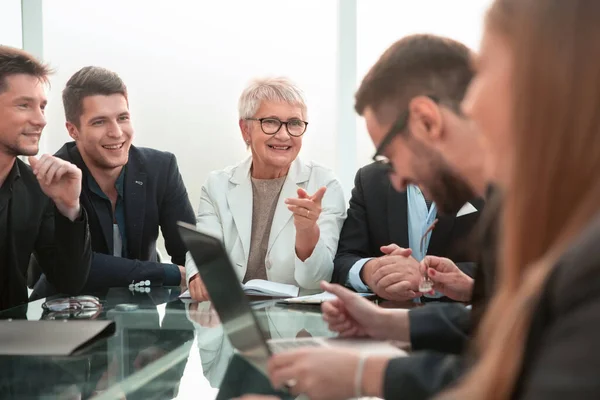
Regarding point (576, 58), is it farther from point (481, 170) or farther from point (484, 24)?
point (481, 170)

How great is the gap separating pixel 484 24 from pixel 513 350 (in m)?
0.37

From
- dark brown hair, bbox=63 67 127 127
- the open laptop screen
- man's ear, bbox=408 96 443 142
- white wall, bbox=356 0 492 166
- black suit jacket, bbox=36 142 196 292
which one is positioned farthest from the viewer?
white wall, bbox=356 0 492 166

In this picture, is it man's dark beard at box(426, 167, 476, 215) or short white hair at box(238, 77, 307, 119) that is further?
short white hair at box(238, 77, 307, 119)

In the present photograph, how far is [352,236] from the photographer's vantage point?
121 inches

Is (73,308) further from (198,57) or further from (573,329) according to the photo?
(198,57)

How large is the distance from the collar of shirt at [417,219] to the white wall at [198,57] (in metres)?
1.96

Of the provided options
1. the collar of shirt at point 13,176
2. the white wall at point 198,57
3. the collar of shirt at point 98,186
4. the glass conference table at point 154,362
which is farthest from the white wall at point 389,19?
the glass conference table at point 154,362

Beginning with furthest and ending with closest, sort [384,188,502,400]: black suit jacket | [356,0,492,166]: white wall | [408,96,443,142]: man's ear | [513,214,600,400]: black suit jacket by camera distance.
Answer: [356,0,492,166]: white wall, [408,96,443,142]: man's ear, [384,188,502,400]: black suit jacket, [513,214,600,400]: black suit jacket

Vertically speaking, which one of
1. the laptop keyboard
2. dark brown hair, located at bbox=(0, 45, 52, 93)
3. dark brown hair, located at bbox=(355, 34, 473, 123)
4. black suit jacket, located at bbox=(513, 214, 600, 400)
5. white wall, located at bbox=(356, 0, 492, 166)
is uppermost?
white wall, located at bbox=(356, 0, 492, 166)

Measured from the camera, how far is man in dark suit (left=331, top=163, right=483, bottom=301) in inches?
109

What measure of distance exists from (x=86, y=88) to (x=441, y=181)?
245 centimetres

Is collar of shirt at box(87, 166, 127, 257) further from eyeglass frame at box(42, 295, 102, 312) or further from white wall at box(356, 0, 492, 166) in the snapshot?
white wall at box(356, 0, 492, 166)

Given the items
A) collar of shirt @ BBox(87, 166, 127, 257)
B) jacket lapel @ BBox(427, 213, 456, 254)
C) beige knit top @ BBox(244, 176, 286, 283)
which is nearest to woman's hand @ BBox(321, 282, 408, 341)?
jacket lapel @ BBox(427, 213, 456, 254)

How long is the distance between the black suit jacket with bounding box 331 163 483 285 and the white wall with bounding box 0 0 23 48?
3.13 metres
